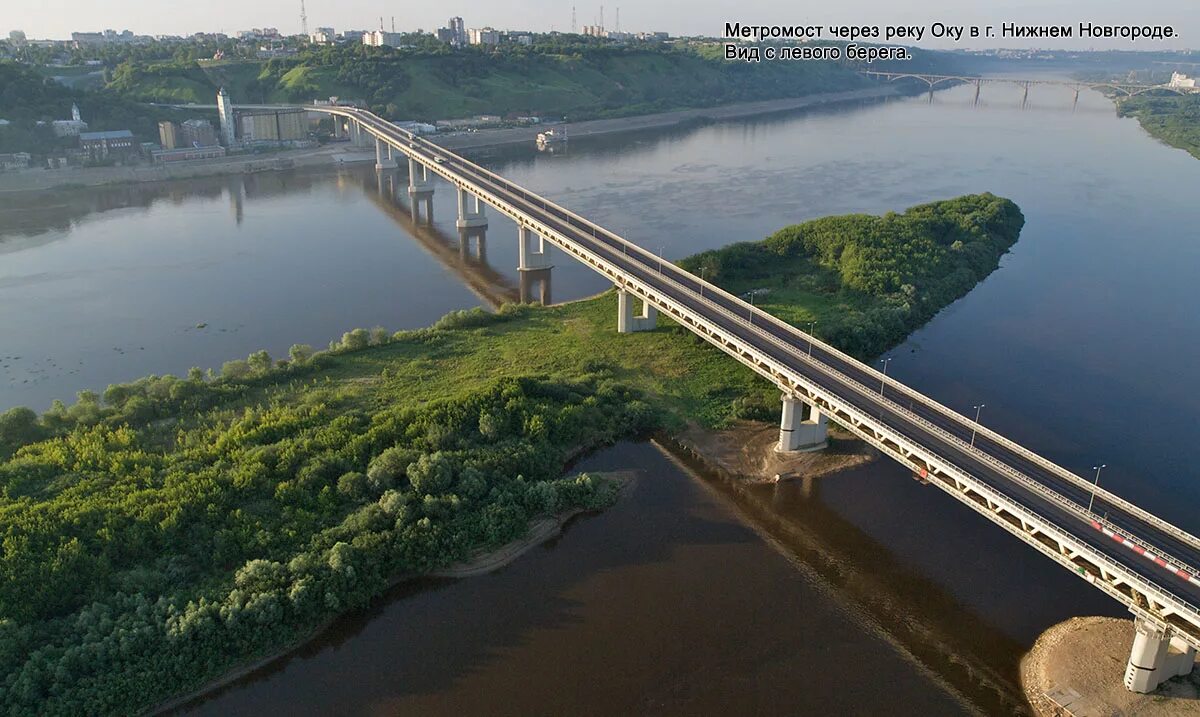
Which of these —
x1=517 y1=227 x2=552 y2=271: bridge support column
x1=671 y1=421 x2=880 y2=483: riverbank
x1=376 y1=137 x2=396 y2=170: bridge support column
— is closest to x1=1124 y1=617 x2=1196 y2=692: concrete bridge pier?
x1=671 y1=421 x2=880 y2=483: riverbank

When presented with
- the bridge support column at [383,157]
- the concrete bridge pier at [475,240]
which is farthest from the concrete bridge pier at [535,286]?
the bridge support column at [383,157]

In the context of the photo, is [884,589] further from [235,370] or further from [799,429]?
[235,370]

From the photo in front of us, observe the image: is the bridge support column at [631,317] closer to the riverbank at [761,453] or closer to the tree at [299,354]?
the riverbank at [761,453]

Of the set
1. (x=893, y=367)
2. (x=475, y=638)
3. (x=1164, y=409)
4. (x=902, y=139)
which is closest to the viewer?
(x=475, y=638)

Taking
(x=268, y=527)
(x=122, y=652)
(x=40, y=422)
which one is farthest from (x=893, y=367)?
(x=40, y=422)

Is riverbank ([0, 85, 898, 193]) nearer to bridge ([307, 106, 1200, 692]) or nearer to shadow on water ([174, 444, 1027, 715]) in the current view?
bridge ([307, 106, 1200, 692])

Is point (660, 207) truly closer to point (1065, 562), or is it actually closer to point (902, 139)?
point (1065, 562)

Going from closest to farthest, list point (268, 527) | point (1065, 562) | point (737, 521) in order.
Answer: point (1065, 562), point (268, 527), point (737, 521)
